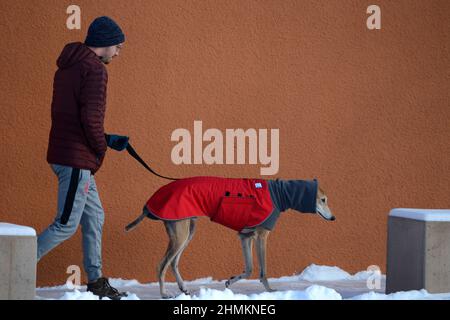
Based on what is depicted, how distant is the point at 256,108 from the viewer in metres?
7.39

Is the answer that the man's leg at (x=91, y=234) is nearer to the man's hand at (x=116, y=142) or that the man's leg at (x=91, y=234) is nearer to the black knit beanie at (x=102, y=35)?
the man's hand at (x=116, y=142)

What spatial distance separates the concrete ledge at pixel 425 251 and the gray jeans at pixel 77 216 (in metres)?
2.11

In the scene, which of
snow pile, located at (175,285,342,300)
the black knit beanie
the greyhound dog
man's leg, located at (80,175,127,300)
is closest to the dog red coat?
the greyhound dog

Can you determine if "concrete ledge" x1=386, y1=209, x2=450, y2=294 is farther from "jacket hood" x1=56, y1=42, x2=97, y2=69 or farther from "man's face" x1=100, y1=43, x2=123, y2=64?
"jacket hood" x1=56, y1=42, x2=97, y2=69

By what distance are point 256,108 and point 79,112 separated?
1.93 meters

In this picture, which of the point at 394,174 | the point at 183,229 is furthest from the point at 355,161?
the point at 183,229

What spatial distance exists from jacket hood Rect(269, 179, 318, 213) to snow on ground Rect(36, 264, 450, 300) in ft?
1.98

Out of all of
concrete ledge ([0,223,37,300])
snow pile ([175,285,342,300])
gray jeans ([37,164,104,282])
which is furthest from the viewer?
gray jeans ([37,164,104,282])

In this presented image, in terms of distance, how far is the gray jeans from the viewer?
5770 mm

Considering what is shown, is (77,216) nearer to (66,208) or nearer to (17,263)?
(66,208)

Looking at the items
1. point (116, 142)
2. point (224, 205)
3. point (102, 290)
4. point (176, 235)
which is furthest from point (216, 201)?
point (102, 290)

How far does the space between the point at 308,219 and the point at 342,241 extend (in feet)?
1.14

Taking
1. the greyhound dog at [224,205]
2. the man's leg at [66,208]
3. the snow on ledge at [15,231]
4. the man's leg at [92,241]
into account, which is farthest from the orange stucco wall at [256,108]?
the snow on ledge at [15,231]

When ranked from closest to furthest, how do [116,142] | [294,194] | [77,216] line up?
[77,216], [116,142], [294,194]
